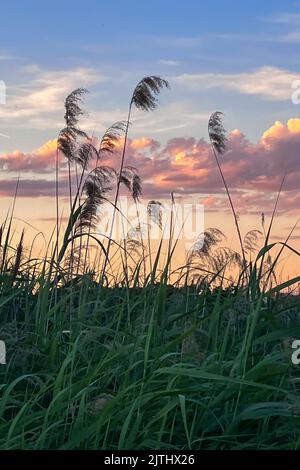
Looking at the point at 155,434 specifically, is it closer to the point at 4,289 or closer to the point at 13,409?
the point at 13,409

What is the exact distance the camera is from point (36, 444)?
13.8ft

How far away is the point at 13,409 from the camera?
4.99 m

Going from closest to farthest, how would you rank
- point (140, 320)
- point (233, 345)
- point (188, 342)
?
1. point (188, 342)
2. point (233, 345)
3. point (140, 320)

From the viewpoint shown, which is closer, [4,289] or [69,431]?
[69,431]

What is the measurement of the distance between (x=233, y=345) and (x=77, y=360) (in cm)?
97

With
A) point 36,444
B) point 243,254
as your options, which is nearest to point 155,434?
point 36,444
